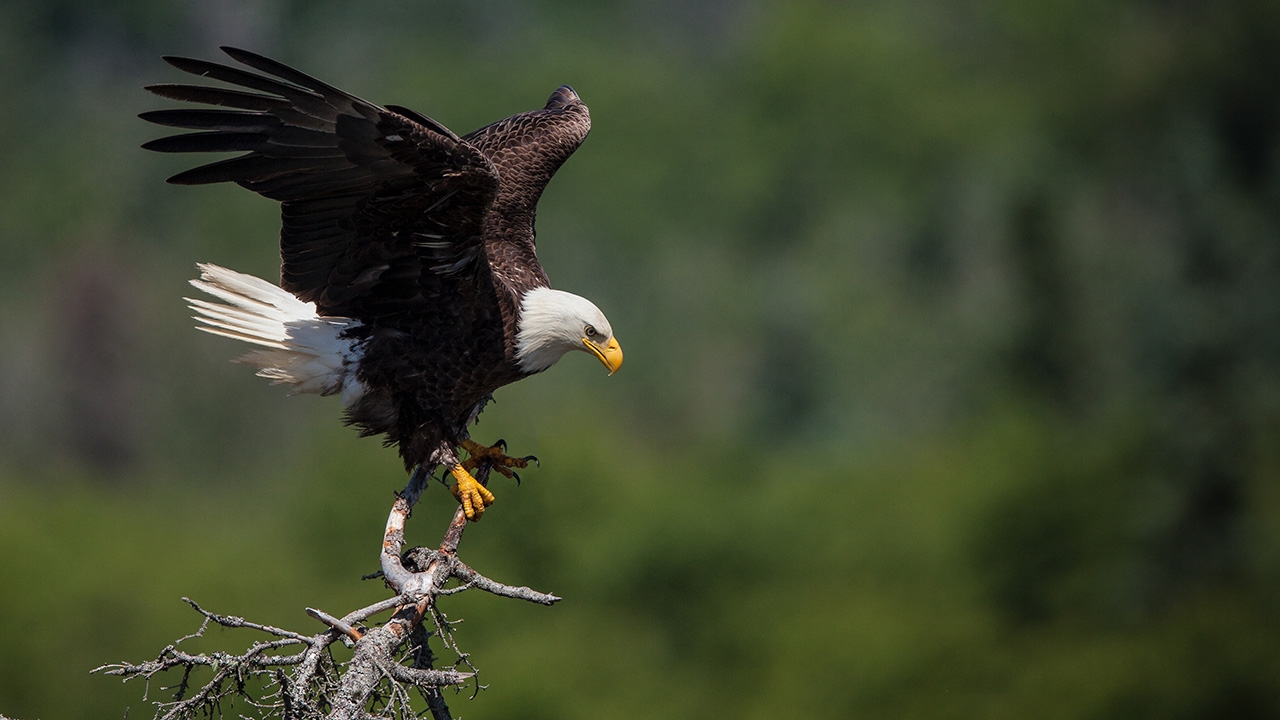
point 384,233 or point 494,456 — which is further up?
point 384,233

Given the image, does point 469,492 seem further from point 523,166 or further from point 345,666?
point 523,166

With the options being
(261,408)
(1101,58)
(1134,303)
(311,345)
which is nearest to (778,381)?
(1134,303)

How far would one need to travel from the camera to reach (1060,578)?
30.7 metres

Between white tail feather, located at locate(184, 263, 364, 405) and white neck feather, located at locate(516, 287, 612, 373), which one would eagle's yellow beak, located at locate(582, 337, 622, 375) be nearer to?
white neck feather, located at locate(516, 287, 612, 373)

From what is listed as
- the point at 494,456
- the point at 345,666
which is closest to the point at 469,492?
the point at 494,456

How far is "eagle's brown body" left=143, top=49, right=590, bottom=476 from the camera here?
5184 mm

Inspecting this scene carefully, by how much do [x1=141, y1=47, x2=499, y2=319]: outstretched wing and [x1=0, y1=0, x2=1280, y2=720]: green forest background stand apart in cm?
1086

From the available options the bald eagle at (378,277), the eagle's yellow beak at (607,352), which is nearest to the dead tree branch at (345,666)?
the bald eagle at (378,277)

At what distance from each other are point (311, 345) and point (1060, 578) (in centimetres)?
2701

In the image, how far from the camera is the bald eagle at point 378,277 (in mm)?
5207

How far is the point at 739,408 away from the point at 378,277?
3521cm

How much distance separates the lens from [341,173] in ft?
17.4

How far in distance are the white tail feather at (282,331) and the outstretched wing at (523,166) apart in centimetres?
70

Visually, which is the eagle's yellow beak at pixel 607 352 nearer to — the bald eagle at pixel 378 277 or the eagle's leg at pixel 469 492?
the bald eagle at pixel 378 277
